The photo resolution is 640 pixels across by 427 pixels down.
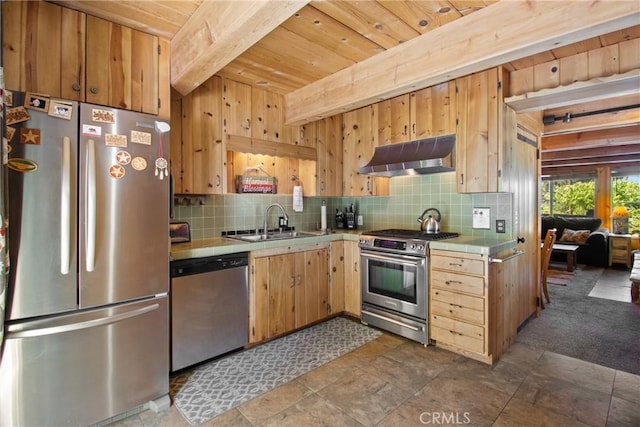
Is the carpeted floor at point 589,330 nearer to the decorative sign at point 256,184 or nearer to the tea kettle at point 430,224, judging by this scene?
the tea kettle at point 430,224

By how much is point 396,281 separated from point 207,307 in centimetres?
174

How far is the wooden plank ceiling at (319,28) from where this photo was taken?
1597 mm

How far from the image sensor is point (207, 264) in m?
2.46

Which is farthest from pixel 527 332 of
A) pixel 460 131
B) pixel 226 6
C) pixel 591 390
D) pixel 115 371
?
pixel 226 6

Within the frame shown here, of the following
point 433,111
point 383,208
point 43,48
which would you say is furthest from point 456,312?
point 43,48

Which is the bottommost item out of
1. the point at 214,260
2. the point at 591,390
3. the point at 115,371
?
the point at 591,390

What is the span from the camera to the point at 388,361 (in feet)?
8.41

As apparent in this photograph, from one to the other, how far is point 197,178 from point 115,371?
1.60 m

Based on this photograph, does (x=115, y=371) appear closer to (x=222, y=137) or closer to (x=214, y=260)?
(x=214, y=260)

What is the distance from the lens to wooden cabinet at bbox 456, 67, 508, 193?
268cm

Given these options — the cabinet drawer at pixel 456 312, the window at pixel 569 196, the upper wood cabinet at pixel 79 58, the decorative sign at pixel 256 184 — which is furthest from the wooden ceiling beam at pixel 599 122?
the window at pixel 569 196

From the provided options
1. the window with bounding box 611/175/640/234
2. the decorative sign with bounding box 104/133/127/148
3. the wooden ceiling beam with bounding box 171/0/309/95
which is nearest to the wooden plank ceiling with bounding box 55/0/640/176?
the wooden ceiling beam with bounding box 171/0/309/95

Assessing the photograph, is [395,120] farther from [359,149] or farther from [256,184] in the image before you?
[256,184]
